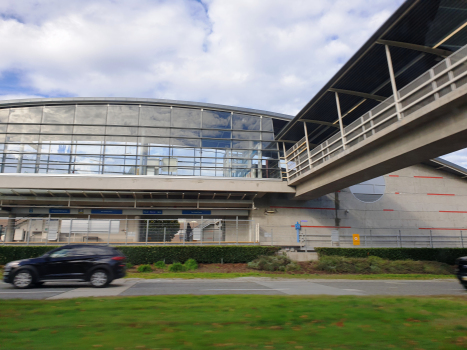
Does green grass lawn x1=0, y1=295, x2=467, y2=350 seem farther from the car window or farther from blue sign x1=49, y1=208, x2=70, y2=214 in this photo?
blue sign x1=49, y1=208, x2=70, y2=214

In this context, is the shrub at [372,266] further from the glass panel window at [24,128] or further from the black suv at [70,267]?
the glass panel window at [24,128]

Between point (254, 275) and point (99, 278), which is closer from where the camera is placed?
point (99, 278)

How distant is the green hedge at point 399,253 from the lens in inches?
932

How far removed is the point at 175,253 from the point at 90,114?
13.7 m

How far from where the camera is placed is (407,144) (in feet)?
49.8

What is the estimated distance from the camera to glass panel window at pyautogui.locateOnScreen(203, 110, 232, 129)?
92.8ft

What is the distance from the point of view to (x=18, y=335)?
4.39m

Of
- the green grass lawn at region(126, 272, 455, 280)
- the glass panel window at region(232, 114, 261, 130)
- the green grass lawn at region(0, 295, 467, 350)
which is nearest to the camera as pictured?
the green grass lawn at region(0, 295, 467, 350)

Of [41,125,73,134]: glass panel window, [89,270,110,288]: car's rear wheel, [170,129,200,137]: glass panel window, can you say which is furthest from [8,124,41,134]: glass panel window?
[89,270,110,288]: car's rear wheel

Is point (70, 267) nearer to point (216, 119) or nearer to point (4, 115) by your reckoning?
point (216, 119)

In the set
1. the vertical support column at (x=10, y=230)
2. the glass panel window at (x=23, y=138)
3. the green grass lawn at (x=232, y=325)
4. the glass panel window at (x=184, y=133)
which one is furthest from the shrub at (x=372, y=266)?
the glass panel window at (x=23, y=138)

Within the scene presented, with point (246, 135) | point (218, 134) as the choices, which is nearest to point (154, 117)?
point (218, 134)

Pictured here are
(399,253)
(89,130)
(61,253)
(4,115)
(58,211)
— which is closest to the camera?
(61,253)

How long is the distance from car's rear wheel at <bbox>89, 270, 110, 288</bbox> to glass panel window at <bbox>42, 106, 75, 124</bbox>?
18.6 meters
